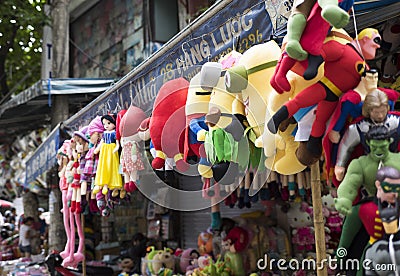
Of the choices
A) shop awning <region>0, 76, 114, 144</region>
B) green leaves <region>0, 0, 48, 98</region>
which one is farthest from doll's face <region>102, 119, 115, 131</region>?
green leaves <region>0, 0, 48, 98</region>

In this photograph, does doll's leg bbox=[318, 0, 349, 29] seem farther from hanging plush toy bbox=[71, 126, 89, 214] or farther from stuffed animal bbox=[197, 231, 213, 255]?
stuffed animal bbox=[197, 231, 213, 255]

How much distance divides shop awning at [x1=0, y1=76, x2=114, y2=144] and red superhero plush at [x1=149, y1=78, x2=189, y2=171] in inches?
147

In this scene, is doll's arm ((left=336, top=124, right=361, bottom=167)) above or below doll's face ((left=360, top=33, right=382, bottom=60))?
below

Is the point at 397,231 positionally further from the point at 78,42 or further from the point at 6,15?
the point at 78,42

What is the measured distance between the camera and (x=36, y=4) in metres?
7.95

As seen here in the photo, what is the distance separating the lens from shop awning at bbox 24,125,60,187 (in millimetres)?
4742

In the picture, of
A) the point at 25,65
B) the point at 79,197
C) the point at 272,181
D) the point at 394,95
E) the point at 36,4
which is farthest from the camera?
the point at 25,65

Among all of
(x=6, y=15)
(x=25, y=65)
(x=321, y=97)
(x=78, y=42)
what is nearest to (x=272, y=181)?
(x=321, y=97)

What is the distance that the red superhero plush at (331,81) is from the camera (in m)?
1.39

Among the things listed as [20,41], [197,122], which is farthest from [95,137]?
[20,41]

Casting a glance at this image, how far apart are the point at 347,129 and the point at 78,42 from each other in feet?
26.9

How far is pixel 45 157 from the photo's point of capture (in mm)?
5078

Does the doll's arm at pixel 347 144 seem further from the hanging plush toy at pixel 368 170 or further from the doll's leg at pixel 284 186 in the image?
the doll's leg at pixel 284 186

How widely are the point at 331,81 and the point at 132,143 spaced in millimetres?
1596
